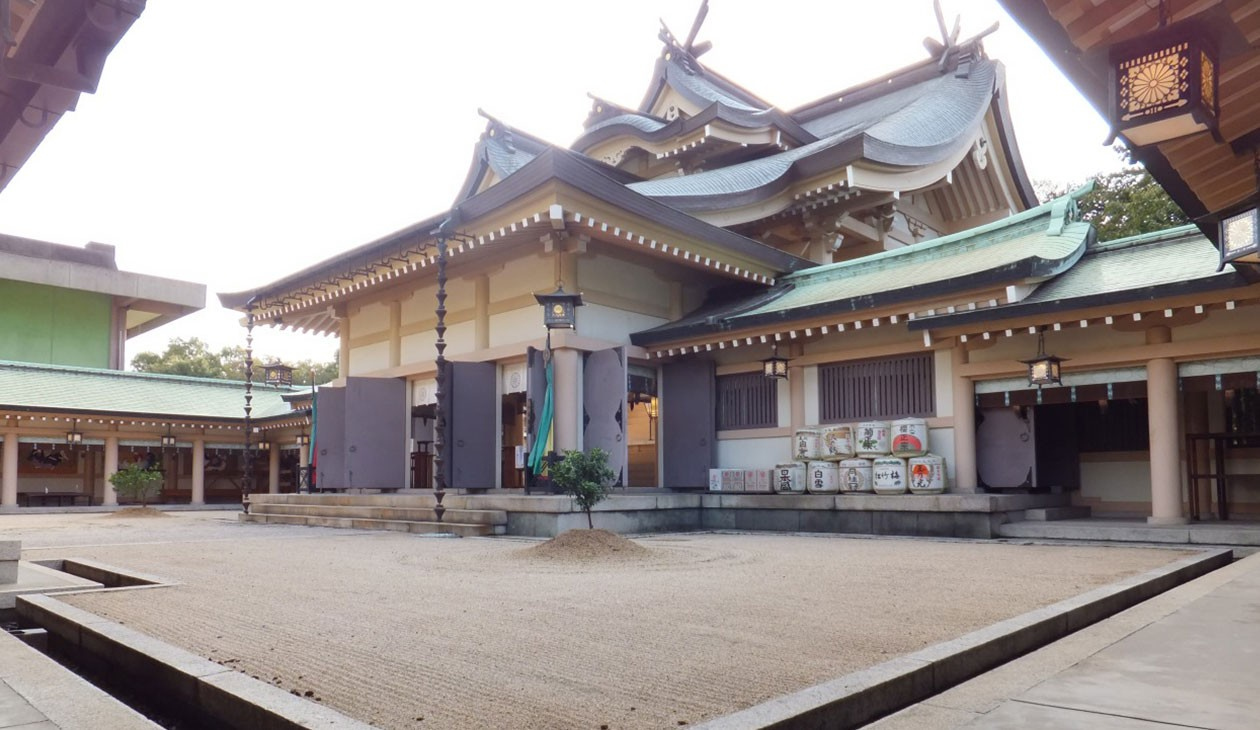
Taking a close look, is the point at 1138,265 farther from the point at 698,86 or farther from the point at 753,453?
the point at 698,86

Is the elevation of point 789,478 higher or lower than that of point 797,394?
lower

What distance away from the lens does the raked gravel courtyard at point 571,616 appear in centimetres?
332

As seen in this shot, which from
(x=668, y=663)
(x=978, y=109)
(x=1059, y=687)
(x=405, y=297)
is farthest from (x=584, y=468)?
(x=978, y=109)

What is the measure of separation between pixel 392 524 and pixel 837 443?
21.8 ft

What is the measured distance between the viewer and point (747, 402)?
1386cm

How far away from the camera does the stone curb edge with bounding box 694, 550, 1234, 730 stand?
2.92 m

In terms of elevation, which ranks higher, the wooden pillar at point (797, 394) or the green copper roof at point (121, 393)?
the green copper roof at point (121, 393)

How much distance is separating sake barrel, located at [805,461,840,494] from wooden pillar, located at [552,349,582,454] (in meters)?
3.48

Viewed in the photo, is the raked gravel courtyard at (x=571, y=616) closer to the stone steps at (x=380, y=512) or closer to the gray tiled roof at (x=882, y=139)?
the stone steps at (x=380, y=512)

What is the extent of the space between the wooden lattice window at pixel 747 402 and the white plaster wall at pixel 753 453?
0.81 feet

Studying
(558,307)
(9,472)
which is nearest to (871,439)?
(558,307)

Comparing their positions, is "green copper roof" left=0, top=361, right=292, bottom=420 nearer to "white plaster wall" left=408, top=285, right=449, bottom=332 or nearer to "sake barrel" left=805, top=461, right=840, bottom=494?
"white plaster wall" left=408, top=285, right=449, bottom=332

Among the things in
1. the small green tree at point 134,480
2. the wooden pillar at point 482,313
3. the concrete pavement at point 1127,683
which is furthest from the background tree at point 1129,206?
the small green tree at point 134,480

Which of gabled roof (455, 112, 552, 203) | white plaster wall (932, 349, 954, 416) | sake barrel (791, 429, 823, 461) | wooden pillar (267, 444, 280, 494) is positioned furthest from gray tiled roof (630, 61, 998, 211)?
wooden pillar (267, 444, 280, 494)
